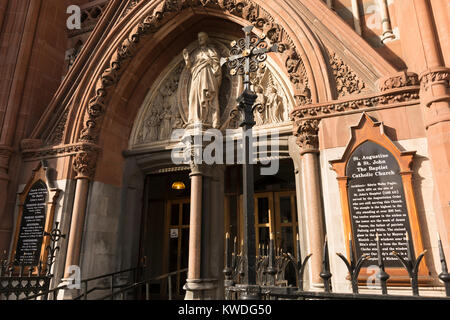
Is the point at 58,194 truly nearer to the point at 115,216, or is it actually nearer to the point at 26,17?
the point at 115,216

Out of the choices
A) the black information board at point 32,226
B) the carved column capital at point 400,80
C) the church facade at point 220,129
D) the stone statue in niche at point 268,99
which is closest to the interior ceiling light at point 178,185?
the church facade at point 220,129

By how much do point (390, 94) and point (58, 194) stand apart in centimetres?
816

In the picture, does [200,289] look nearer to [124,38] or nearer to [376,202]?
[376,202]

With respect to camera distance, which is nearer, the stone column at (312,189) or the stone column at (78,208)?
the stone column at (312,189)

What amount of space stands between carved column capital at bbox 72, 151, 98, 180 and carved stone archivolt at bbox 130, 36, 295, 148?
59.6 inches

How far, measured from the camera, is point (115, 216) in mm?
9422

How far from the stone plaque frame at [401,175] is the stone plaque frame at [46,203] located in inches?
271

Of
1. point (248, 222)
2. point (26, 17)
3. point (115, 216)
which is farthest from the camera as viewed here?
point (26, 17)

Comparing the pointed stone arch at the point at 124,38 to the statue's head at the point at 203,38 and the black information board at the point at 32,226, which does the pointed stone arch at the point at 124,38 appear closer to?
the statue's head at the point at 203,38

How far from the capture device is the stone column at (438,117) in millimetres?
5523

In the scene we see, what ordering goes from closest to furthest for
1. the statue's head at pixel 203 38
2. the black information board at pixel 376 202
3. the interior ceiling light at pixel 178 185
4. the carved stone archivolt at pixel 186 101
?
the black information board at pixel 376 202 < the carved stone archivolt at pixel 186 101 < the statue's head at pixel 203 38 < the interior ceiling light at pixel 178 185

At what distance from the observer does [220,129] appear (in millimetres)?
9047

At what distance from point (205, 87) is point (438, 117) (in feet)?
18.1

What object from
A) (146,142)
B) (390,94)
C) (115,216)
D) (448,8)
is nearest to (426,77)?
(390,94)
